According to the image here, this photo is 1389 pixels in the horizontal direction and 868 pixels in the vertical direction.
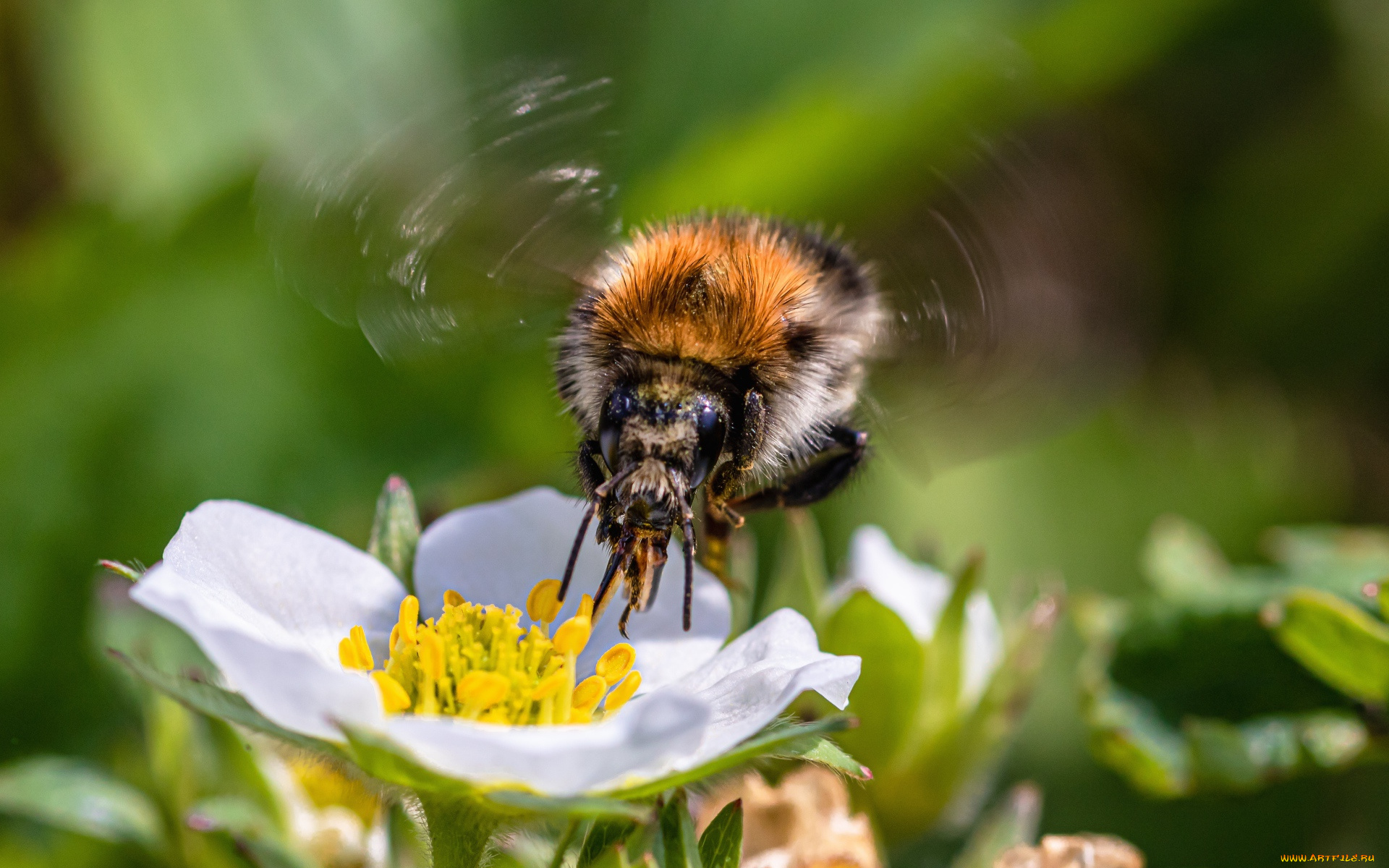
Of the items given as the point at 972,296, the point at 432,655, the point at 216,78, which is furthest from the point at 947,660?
the point at 216,78

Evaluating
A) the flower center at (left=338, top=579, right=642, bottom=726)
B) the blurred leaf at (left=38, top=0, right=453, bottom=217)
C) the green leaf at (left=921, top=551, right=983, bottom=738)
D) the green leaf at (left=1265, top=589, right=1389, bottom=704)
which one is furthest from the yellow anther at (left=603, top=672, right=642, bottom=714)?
the blurred leaf at (left=38, top=0, right=453, bottom=217)

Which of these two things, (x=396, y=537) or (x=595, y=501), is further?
(x=396, y=537)

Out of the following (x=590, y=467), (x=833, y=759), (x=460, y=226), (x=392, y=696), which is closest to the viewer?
(x=833, y=759)

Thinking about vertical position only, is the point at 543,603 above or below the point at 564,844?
above

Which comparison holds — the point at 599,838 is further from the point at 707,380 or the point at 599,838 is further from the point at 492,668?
the point at 707,380

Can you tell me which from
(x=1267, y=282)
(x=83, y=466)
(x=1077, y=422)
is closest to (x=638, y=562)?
(x=83, y=466)

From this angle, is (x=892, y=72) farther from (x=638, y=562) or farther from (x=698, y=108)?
(x=638, y=562)

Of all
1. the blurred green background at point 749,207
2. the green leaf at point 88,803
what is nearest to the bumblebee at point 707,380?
the blurred green background at point 749,207

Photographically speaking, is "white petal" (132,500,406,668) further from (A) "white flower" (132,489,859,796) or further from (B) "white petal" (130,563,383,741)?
(B) "white petal" (130,563,383,741)
